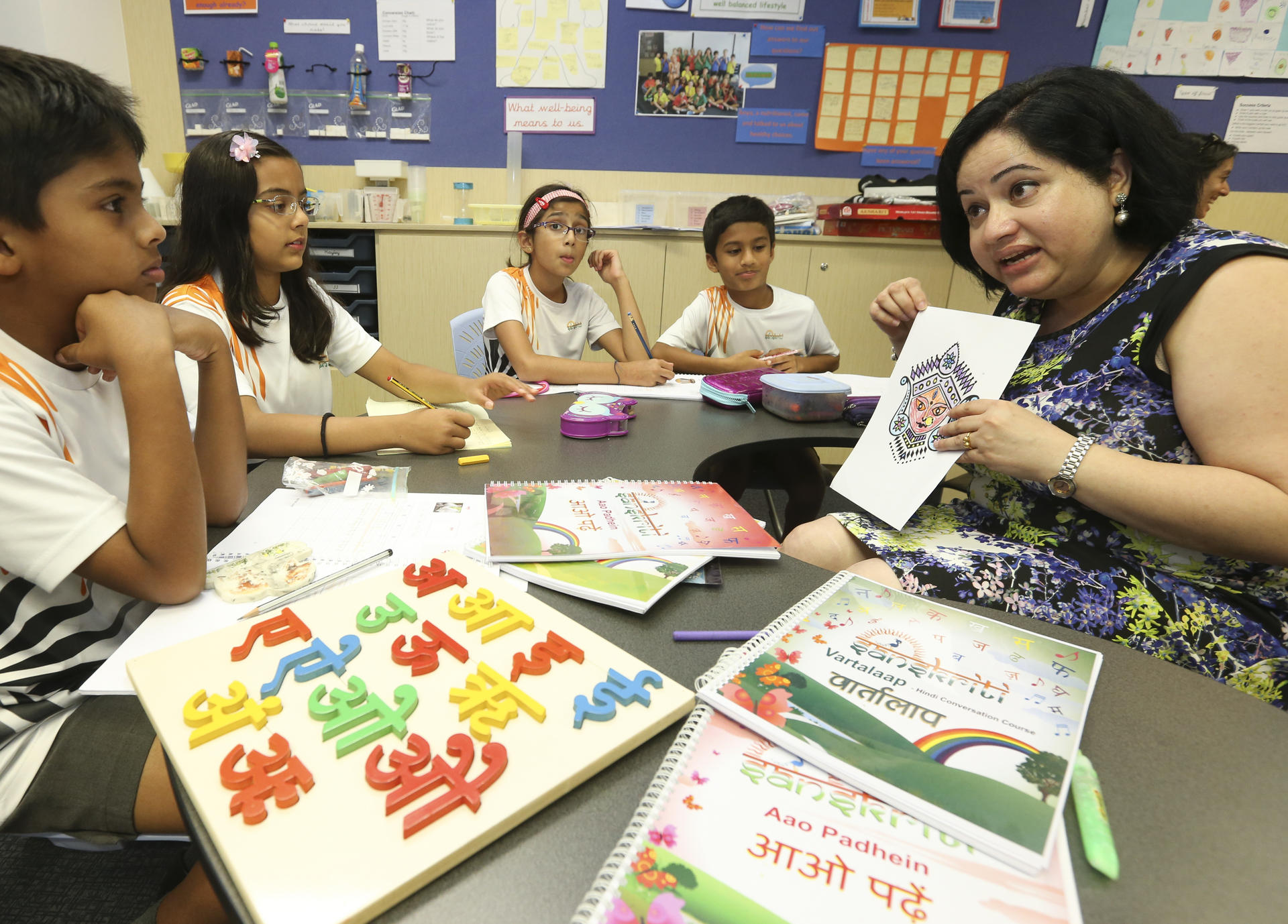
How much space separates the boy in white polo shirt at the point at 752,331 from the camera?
2.13 metres

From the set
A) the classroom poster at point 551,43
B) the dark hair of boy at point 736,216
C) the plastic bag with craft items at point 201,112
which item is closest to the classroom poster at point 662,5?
the classroom poster at point 551,43

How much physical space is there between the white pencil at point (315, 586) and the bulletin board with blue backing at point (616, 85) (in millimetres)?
3236

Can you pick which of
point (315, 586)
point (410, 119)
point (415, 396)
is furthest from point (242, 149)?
point (410, 119)

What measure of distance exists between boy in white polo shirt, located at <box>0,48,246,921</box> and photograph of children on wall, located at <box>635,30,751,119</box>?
3.09 meters

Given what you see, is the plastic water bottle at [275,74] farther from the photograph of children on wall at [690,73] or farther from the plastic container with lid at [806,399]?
the plastic container with lid at [806,399]

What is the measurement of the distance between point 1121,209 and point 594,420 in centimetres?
89

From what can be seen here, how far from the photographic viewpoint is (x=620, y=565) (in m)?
0.74

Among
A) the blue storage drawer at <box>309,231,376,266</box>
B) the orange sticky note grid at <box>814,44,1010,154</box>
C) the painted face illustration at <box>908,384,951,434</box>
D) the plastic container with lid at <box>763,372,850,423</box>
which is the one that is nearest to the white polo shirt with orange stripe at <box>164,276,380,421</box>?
the plastic container with lid at <box>763,372,850,423</box>

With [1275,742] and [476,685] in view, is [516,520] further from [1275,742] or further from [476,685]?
[1275,742]

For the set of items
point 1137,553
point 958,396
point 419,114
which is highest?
point 419,114

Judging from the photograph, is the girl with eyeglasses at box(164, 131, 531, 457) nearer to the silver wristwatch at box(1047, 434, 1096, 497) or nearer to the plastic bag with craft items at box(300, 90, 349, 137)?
the silver wristwatch at box(1047, 434, 1096, 497)

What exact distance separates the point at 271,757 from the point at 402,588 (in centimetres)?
22

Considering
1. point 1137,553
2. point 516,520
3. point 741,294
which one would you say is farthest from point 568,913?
point 741,294

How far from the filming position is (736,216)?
7.78ft
